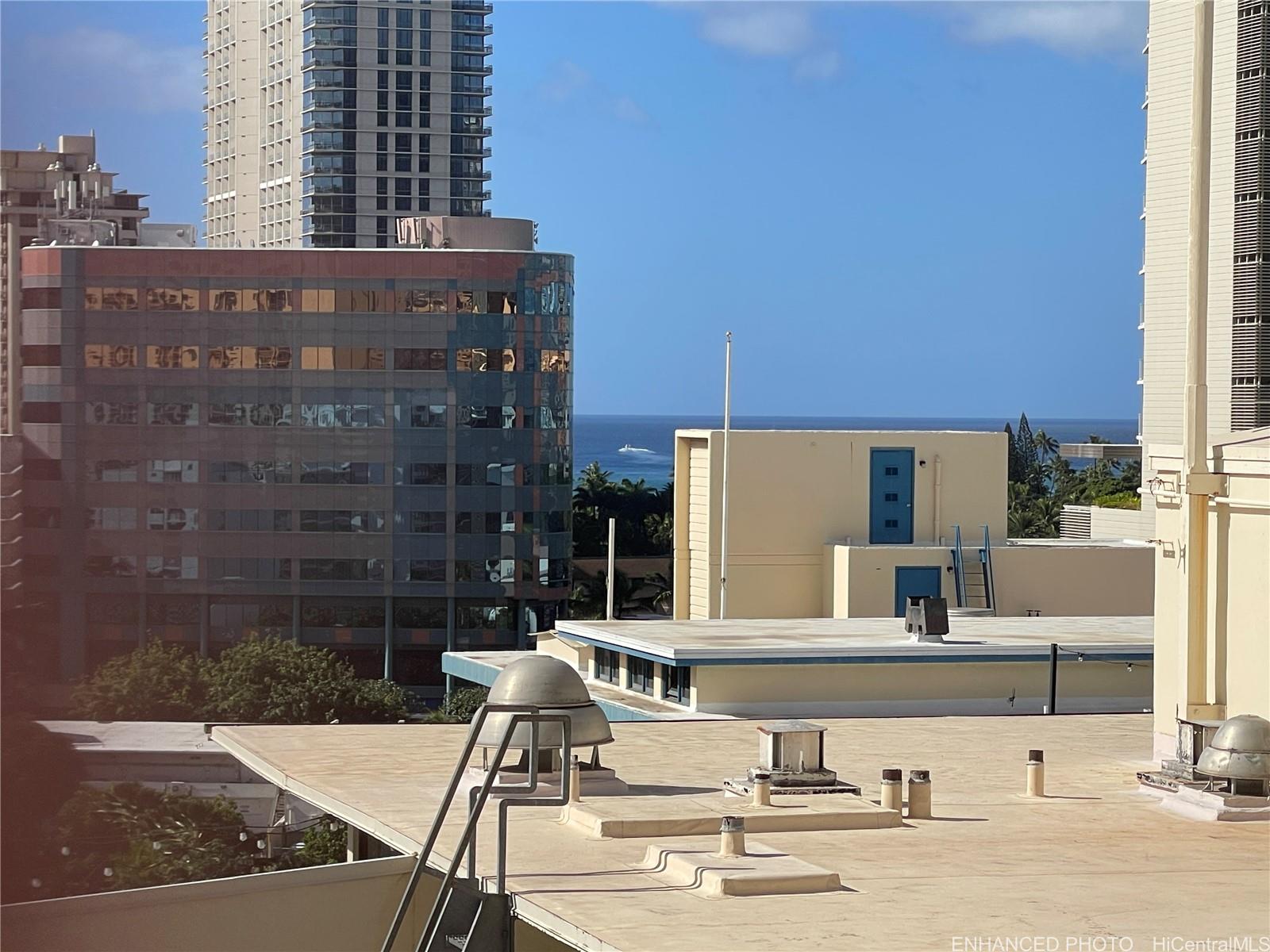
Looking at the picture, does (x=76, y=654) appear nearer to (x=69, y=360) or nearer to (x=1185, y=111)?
(x=69, y=360)

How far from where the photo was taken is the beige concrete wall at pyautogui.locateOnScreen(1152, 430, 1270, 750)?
1712cm

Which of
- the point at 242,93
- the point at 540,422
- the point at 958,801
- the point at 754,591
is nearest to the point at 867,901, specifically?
the point at 958,801

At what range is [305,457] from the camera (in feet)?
285

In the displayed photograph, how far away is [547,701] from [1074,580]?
32.4 m

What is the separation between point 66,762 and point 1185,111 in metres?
49.5

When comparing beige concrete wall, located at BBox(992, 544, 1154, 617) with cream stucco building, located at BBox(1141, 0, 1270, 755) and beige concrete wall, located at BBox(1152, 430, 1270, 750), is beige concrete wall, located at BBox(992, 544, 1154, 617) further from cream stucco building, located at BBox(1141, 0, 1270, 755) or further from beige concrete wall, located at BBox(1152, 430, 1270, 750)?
beige concrete wall, located at BBox(1152, 430, 1270, 750)

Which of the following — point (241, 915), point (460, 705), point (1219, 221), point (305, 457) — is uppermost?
point (1219, 221)

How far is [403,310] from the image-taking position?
281 ft

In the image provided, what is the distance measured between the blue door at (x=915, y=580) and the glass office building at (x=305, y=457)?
4335cm

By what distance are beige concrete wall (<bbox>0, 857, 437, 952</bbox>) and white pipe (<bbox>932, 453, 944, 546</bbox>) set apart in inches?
1228

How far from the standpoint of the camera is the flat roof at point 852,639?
28.1 meters

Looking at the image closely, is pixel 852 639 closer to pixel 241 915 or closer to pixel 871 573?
pixel 871 573

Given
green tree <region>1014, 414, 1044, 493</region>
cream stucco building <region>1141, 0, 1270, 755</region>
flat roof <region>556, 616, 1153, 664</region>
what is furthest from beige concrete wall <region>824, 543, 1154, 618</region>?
green tree <region>1014, 414, 1044, 493</region>

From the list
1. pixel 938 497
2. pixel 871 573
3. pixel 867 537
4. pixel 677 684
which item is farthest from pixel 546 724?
pixel 938 497
